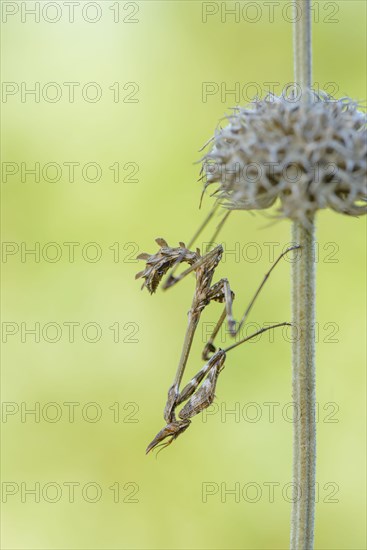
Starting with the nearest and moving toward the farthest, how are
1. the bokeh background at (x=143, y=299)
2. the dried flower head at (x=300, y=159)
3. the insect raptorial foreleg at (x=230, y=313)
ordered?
the dried flower head at (x=300, y=159), the insect raptorial foreleg at (x=230, y=313), the bokeh background at (x=143, y=299)

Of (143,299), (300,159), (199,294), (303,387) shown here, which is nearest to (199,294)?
(199,294)

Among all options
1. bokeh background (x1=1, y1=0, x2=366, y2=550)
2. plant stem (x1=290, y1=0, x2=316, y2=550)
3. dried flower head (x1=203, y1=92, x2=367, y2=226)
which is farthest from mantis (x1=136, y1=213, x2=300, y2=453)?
bokeh background (x1=1, y1=0, x2=366, y2=550)

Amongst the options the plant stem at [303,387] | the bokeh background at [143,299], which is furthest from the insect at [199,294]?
the bokeh background at [143,299]

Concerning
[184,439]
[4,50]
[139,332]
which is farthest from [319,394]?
[4,50]

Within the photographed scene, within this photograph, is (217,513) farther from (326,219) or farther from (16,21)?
(16,21)

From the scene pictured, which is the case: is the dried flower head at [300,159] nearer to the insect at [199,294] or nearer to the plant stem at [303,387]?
the plant stem at [303,387]

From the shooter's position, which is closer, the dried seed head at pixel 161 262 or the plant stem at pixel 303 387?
the plant stem at pixel 303 387
